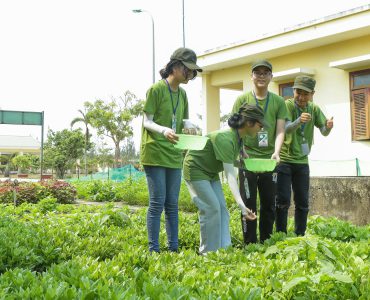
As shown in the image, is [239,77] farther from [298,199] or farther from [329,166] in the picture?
[298,199]

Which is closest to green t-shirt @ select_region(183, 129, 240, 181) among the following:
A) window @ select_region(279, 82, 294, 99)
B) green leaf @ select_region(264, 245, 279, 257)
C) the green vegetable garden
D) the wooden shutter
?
the green vegetable garden

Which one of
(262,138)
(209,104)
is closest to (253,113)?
(262,138)

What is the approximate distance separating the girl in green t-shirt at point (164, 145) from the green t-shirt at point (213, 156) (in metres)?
0.17

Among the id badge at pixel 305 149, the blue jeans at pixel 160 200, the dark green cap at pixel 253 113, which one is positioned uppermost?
the dark green cap at pixel 253 113

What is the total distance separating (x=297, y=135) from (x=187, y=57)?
1.53m

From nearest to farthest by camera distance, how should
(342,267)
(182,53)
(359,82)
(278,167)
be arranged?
(342,267), (182,53), (278,167), (359,82)

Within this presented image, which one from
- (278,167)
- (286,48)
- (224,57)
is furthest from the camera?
(224,57)

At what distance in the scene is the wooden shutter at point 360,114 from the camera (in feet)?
36.4

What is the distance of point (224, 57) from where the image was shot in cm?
1423

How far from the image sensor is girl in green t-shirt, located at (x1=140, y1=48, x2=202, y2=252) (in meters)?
4.01

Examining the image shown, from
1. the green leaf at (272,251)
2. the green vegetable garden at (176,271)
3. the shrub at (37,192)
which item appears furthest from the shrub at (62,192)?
the green leaf at (272,251)

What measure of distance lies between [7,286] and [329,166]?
1021 centimetres

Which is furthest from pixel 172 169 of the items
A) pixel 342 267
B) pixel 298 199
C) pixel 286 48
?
pixel 286 48

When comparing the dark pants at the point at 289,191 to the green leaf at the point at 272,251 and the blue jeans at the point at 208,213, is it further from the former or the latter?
the green leaf at the point at 272,251
